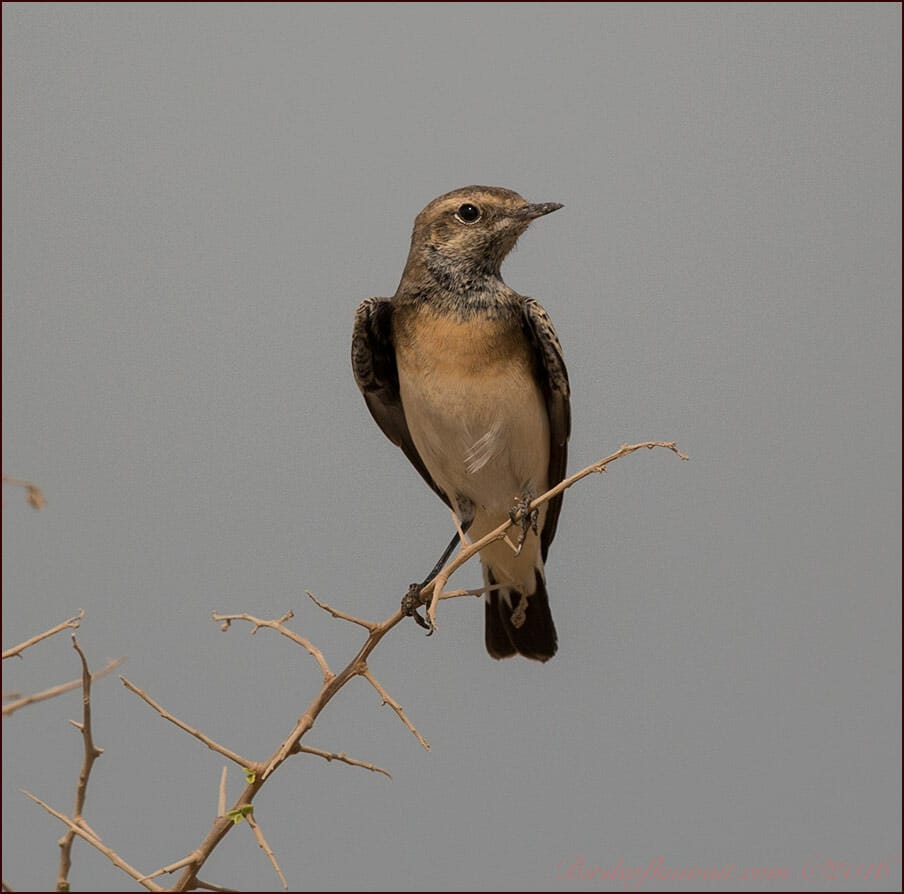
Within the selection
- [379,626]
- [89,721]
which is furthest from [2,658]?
[379,626]

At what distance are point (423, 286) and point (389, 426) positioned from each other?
572mm

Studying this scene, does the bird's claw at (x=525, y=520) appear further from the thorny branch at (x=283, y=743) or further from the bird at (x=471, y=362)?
the thorny branch at (x=283, y=743)

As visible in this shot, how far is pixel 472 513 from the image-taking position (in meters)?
3.99

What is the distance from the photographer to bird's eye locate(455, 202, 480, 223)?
3.62 m

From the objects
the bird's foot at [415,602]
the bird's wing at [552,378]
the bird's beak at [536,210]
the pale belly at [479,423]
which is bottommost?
the bird's foot at [415,602]

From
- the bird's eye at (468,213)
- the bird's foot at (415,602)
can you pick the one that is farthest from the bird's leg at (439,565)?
the bird's eye at (468,213)

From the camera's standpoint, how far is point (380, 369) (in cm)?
383

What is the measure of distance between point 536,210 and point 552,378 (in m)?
0.51

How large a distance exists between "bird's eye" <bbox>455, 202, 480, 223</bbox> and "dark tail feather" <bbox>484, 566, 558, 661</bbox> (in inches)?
50.2

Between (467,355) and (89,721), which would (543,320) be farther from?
(89,721)

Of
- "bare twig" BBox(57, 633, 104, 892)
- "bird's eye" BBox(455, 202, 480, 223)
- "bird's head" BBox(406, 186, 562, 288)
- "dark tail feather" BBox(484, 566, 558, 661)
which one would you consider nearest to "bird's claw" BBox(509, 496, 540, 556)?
"dark tail feather" BBox(484, 566, 558, 661)

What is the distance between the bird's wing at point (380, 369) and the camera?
3.72 meters

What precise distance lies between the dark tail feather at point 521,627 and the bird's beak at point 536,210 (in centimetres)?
128

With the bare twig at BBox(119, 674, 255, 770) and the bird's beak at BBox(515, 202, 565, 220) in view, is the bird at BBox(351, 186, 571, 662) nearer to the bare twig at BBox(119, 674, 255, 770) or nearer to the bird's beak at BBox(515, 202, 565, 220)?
the bird's beak at BBox(515, 202, 565, 220)
